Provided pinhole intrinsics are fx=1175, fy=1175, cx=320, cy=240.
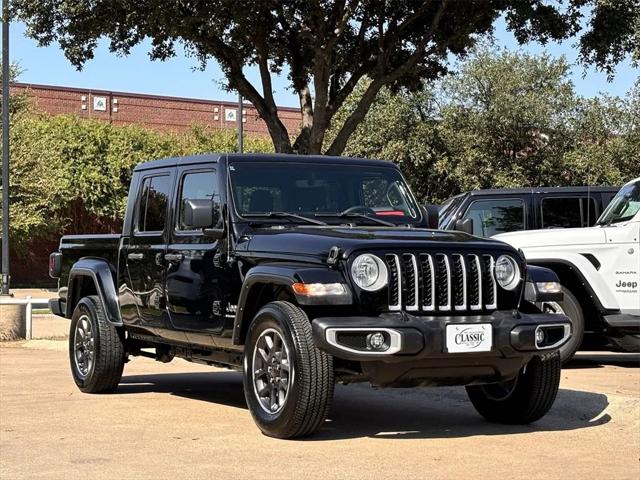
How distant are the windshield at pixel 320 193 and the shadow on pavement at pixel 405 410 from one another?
156 centimetres

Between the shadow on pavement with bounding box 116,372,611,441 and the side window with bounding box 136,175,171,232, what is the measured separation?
164cm

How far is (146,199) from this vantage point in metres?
10.3

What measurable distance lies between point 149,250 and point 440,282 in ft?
10.1

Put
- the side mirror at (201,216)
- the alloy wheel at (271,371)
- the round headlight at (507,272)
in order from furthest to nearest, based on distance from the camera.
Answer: the side mirror at (201,216), the round headlight at (507,272), the alloy wheel at (271,371)

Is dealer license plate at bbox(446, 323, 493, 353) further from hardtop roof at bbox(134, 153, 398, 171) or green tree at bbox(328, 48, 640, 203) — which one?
green tree at bbox(328, 48, 640, 203)

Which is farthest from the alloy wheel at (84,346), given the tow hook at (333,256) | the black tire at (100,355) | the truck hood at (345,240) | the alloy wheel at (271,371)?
the tow hook at (333,256)

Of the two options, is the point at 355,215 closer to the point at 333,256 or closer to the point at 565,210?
the point at 333,256

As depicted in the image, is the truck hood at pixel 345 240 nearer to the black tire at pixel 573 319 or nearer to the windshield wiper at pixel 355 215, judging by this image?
the windshield wiper at pixel 355 215

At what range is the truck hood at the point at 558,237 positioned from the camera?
12.3 meters

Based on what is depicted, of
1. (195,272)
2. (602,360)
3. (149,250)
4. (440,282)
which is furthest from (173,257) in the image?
Result: (602,360)

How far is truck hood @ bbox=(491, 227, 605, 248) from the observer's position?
1234cm

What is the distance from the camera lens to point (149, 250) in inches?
389

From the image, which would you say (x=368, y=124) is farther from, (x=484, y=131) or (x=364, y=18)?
(x=364, y=18)

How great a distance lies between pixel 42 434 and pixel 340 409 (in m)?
2.57
